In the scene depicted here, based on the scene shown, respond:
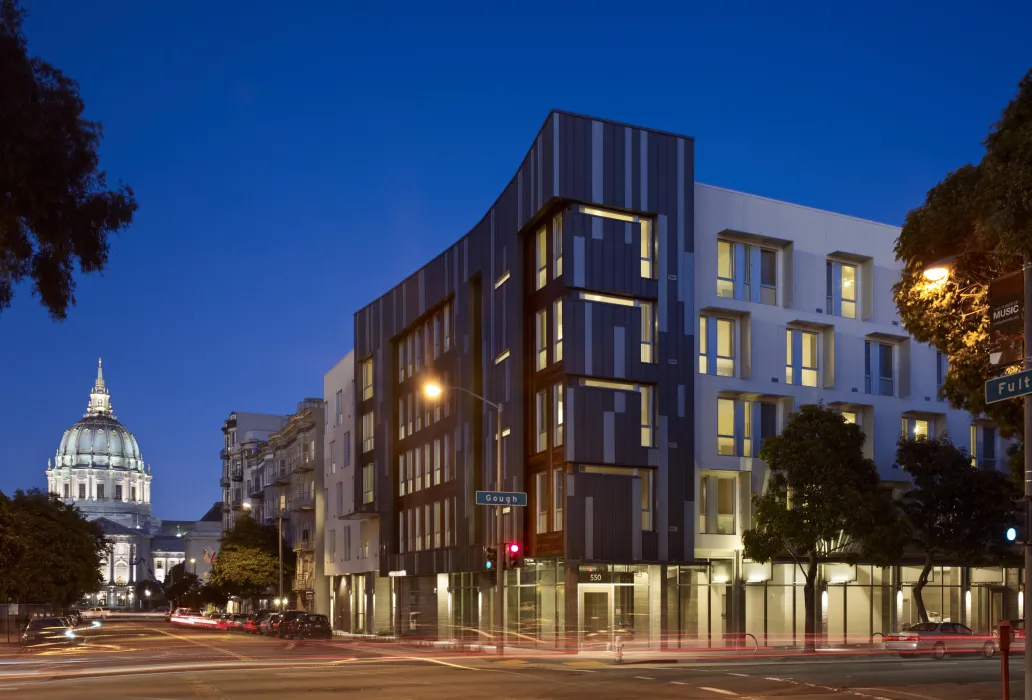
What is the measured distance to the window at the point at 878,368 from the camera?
51.5m

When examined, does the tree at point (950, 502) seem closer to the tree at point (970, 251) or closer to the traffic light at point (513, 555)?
the traffic light at point (513, 555)

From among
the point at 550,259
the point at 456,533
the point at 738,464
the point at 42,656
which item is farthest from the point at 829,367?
the point at 42,656

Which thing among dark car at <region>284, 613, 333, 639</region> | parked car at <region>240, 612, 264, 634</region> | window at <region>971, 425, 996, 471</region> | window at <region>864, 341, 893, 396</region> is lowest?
parked car at <region>240, 612, 264, 634</region>

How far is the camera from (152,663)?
125 ft

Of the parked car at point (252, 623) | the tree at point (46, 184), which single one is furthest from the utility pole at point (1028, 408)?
the parked car at point (252, 623)

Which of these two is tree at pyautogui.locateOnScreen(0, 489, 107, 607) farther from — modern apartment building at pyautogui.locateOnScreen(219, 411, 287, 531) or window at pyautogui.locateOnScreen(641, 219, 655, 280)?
window at pyautogui.locateOnScreen(641, 219, 655, 280)

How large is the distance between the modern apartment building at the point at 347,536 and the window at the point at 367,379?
3450mm

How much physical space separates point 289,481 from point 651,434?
6299cm

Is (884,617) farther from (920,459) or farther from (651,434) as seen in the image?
(651,434)

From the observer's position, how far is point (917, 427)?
52938 millimetres

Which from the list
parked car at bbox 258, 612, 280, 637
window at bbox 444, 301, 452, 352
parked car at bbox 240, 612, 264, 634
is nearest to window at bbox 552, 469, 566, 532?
window at bbox 444, 301, 452, 352

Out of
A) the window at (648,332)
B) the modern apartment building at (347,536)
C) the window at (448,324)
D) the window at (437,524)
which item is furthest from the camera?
the modern apartment building at (347,536)

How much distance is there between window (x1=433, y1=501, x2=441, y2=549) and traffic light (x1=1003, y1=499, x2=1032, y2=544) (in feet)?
141

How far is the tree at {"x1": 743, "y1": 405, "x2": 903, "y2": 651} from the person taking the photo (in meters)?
43.0
